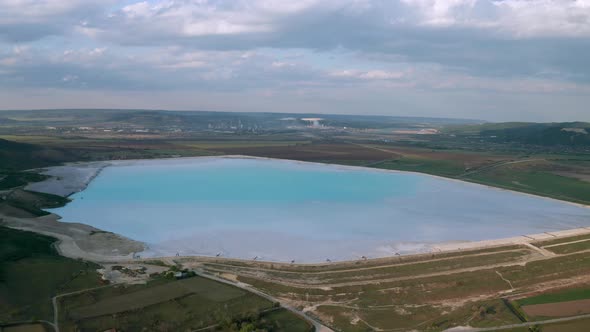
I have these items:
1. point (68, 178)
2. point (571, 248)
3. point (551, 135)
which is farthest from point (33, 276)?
point (551, 135)

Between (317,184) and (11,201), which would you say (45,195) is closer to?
(11,201)

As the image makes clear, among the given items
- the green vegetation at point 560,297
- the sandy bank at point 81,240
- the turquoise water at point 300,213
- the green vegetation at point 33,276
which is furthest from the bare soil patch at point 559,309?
the sandy bank at point 81,240

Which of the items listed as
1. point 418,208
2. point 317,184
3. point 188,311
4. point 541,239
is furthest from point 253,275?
point 317,184

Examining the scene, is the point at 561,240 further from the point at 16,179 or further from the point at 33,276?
the point at 16,179

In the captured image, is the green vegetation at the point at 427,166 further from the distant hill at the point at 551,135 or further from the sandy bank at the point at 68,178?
the distant hill at the point at 551,135

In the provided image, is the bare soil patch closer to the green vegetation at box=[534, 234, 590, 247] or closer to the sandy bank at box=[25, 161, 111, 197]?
the green vegetation at box=[534, 234, 590, 247]

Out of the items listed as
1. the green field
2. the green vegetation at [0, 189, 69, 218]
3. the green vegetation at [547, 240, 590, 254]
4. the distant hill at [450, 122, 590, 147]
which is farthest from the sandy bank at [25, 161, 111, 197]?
the distant hill at [450, 122, 590, 147]
